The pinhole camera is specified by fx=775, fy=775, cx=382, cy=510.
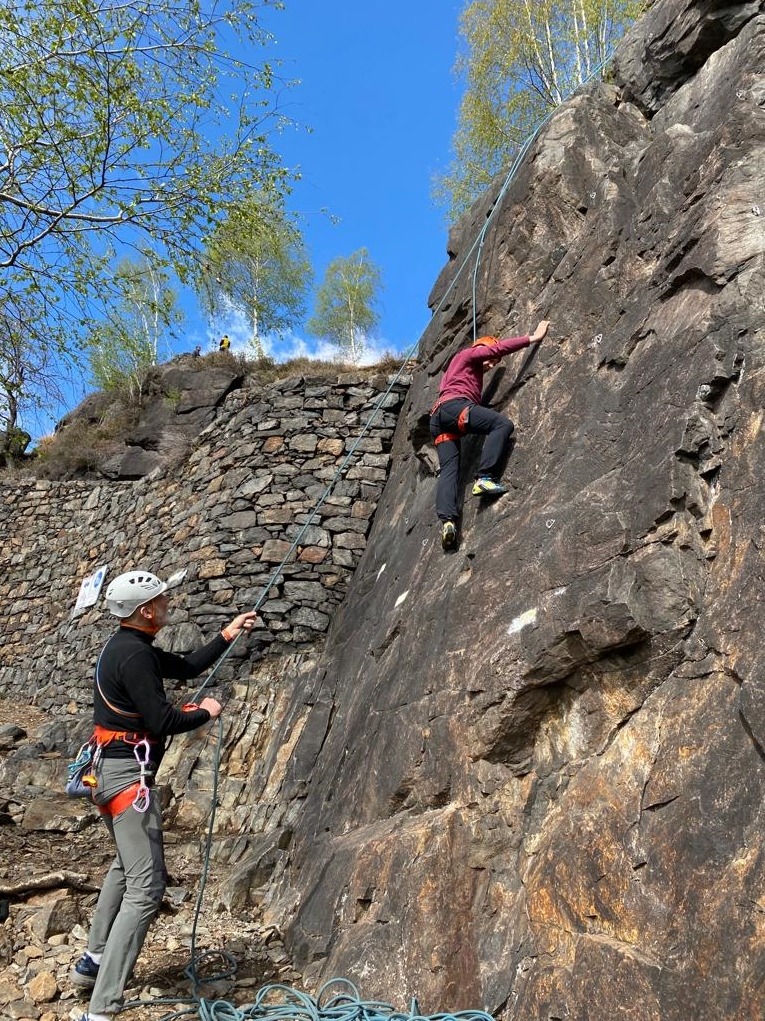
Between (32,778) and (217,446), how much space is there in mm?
4991

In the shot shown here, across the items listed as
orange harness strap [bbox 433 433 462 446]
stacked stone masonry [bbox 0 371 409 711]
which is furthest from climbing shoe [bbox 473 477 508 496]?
stacked stone masonry [bbox 0 371 409 711]

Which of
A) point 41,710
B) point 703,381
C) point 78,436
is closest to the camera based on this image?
point 703,381

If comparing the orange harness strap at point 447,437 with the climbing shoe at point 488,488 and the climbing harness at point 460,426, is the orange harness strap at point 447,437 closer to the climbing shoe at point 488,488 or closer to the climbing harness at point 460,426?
the climbing harness at point 460,426

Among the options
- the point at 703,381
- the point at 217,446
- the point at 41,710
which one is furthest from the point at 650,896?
the point at 41,710

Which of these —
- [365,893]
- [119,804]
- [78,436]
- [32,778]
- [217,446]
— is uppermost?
[78,436]

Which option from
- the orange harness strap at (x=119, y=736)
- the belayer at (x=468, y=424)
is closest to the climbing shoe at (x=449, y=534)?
the belayer at (x=468, y=424)

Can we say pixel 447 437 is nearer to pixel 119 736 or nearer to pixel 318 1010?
pixel 119 736

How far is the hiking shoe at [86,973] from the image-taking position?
4.05 meters

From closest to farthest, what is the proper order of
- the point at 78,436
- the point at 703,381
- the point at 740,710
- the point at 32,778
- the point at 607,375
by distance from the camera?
the point at 740,710 → the point at 703,381 → the point at 607,375 → the point at 32,778 → the point at 78,436

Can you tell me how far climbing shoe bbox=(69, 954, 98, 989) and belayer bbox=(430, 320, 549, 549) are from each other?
3.25 m

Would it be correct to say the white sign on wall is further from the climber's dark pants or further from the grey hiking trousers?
the grey hiking trousers

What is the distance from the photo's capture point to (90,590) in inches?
535

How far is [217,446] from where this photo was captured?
37.2 feet

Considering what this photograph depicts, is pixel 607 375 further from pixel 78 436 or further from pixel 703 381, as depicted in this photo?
pixel 78 436
